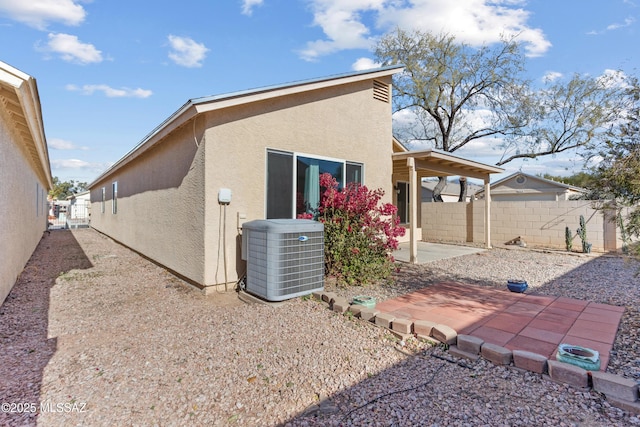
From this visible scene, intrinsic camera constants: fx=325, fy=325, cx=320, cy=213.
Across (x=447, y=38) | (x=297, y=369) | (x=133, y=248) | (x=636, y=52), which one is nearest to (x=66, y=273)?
(x=133, y=248)

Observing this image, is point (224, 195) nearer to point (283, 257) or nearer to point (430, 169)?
point (283, 257)

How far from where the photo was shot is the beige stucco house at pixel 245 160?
18.5 ft

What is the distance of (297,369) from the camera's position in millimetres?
3098

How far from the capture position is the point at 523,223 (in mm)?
→ 12320

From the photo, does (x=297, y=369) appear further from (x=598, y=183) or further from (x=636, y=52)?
(x=636, y=52)

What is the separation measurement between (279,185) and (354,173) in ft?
7.75

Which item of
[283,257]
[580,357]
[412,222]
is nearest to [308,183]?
[283,257]

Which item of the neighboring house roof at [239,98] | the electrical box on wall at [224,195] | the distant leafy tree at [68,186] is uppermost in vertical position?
the distant leafy tree at [68,186]

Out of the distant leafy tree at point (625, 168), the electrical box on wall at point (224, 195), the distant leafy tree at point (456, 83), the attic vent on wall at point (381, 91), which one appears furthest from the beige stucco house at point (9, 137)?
the distant leafy tree at point (456, 83)

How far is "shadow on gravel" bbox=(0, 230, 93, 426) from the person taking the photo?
2529 millimetres

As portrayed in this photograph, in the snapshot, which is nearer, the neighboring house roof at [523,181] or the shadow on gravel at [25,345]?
the shadow on gravel at [25,345]

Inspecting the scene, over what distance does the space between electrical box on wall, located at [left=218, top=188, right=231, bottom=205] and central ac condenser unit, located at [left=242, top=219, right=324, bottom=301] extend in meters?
0.55

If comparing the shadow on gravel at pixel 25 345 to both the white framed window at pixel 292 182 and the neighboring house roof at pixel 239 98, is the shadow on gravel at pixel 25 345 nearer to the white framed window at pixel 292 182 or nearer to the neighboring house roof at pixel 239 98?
the neighboring house roof at pixel 239 98

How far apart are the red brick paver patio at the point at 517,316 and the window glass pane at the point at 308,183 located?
2.67 m
